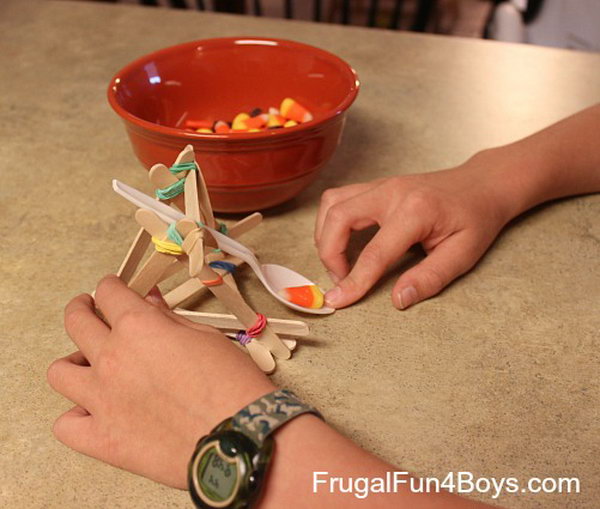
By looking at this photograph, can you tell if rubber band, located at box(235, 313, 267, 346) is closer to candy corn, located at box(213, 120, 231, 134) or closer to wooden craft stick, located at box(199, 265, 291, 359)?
wooden craft stick, located at box(199, 265, 291, 359)

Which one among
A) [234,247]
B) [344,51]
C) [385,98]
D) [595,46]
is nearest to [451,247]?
[234,247]

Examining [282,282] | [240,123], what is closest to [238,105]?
[240,123]

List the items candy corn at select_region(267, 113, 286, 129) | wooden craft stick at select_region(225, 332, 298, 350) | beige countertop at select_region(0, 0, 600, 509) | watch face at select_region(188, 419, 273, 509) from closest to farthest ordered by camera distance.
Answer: watch face at select_region(188, 419, 273, 509) < beige countertop at select_region(0, 0, 600, 509) < wooden craft stick at select_region(225, 332, 298, 350) < candy corn at select_region(267, 113, 286, 129)

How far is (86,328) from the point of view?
66cm

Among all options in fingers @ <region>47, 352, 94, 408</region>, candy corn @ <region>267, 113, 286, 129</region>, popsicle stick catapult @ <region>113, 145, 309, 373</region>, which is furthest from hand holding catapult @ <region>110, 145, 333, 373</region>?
candy corn @ <region>267, 113, 286, 129</region>

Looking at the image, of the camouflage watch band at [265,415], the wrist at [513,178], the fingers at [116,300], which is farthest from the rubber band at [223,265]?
the wrist at [513,178]

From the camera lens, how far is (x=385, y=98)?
125 cm

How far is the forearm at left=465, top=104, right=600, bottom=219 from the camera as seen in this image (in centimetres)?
89

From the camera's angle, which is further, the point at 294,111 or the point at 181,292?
the point at 294,111

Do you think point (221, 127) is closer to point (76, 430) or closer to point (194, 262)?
point (194, 262)

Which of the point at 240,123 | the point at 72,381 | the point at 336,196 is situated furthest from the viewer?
the point at 240,123

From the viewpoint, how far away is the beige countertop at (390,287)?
621 mm

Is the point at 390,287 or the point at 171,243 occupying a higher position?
the point at 171,243

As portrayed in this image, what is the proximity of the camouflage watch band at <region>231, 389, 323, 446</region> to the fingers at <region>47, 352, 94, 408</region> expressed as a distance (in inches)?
6.3
